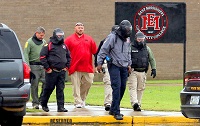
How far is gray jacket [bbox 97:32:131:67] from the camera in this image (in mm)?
14773

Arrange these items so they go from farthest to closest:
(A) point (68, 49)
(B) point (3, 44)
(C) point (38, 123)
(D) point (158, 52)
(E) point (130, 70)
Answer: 1. (D) point (158, 52)
2. (A) point (68, 49)
3. (E) point (130, 70)
4. (C) point (38, 123)
5. (B) point (3, 44)

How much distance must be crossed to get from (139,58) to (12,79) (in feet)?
16.7

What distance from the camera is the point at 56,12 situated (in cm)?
3189

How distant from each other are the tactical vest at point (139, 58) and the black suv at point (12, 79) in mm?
4579

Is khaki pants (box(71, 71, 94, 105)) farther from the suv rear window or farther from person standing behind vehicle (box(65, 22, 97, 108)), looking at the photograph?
the suv rear window

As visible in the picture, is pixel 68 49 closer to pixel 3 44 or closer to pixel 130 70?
pixel 130 70

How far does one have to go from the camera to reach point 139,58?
16625 mm

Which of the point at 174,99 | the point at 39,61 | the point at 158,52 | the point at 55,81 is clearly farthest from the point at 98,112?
the point at 158,52

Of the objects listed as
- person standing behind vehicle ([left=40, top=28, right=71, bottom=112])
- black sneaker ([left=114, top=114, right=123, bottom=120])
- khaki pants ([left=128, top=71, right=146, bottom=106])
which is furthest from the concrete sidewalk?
khaki pants ([left=128, top=71, right=146, bottom=106])

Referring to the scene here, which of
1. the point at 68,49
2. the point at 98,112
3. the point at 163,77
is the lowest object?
the point at 163,77

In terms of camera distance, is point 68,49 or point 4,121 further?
point 68,49

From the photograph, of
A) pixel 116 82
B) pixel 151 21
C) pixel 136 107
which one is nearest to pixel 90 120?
pixel 116 82

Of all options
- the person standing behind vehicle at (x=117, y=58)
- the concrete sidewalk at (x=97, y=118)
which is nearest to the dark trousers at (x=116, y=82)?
the person standing behind vehicle at (x=117, y=58)

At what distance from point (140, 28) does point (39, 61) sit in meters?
13.8
